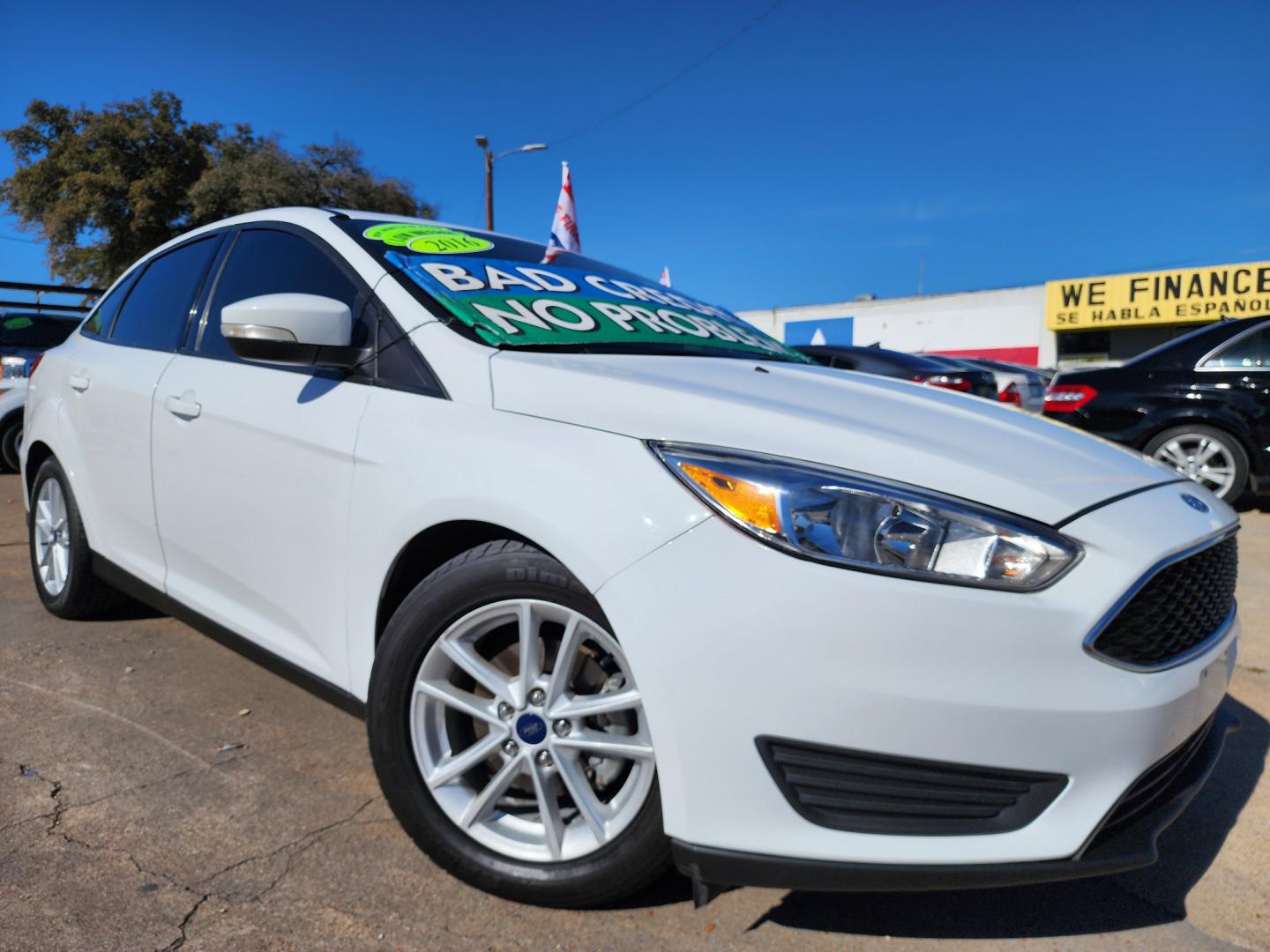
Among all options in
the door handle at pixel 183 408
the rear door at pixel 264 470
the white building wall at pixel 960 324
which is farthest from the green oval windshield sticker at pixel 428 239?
the white building wall at pixel 960 324

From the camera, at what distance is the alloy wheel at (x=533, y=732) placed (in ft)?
5.61

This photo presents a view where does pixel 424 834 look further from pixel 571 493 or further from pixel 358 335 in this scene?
pixel 358 335

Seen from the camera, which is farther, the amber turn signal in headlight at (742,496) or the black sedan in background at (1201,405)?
the black sedan in background at (1201,405)

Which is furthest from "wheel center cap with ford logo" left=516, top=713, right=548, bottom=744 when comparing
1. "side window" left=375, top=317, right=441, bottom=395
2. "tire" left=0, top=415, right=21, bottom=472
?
"tire" left=0, top=415, right=21, bottom=472

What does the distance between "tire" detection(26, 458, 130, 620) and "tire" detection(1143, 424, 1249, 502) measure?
20.7 feet

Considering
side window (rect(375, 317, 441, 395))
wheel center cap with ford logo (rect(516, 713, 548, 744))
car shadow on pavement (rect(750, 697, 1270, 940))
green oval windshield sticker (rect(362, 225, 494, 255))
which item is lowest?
car shadow on pavement (rect(750, 697, 1270, 940))

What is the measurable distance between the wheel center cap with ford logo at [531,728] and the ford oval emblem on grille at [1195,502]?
1372 mm

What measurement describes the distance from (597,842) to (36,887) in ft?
3.74

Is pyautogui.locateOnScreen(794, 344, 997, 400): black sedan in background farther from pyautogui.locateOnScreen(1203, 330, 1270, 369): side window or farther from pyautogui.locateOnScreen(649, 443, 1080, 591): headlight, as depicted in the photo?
pyautogui.locateOnScreen(649, 443, 1080, 591): headlight

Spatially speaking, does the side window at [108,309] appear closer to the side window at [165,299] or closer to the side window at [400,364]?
the side window at [165,299]

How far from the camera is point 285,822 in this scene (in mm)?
2168

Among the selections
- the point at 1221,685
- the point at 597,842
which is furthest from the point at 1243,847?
the point at 597,842

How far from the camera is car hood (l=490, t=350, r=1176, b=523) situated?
1.61 m

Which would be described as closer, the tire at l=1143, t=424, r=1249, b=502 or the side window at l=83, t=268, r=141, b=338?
the side window at l=83, t=268, r=141, b=338
